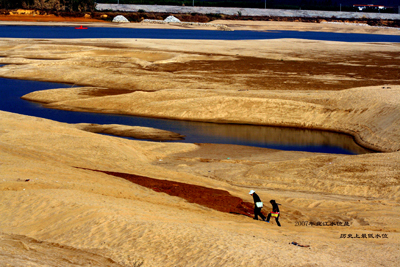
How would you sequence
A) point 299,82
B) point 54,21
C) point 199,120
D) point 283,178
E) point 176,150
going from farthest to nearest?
point 54,21
point 299,82
point 199,120
point 176,150
point 283,178

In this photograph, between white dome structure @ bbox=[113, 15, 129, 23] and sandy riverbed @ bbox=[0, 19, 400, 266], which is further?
white dome structure @ bbox=[113, 15, 129, 23]

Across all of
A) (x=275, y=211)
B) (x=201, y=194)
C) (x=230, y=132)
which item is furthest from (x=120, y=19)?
(x=275, y=211)

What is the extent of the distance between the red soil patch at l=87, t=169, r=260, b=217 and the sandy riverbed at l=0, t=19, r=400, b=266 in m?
0.39

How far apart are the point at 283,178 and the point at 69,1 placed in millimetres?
147356

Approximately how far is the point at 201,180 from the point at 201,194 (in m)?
2.91

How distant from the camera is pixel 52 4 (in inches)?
6009

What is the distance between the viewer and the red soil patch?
15945mm

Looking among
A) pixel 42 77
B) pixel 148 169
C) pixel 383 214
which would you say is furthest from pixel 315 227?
pixel 42 77

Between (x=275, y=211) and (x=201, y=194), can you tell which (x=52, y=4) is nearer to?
(x=201, y=194)

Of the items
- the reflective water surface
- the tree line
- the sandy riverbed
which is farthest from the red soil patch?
the tree line

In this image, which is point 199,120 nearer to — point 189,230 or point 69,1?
point 189,230

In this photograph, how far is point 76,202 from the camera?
1406 centimetres

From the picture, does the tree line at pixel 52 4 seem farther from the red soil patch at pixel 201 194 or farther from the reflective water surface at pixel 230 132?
the red soil patch at pixel 201 194

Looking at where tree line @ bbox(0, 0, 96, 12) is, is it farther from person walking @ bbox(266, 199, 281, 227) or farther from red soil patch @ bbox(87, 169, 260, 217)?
person walking @ bbox(266, 199, 281, 227)
